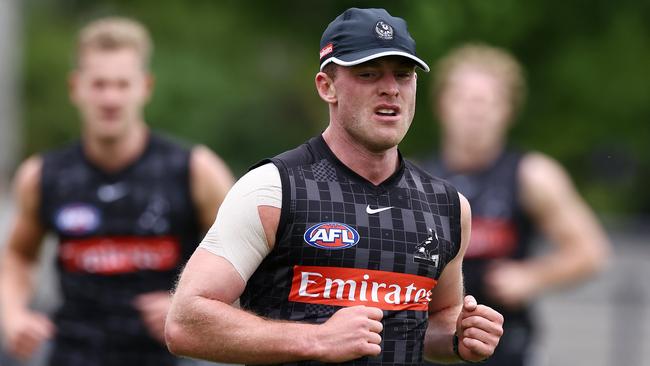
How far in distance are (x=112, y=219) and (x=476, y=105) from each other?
257cm

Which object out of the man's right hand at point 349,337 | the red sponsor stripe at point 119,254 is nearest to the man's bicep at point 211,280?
the man's right hand at point 349,337

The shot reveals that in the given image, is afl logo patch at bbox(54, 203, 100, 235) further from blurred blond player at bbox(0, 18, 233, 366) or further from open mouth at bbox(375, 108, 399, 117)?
open mouth at bbox(375, 108, 399, 117)

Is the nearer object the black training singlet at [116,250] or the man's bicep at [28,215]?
the black training singlet at [116,250]

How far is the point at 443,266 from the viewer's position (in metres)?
4.93

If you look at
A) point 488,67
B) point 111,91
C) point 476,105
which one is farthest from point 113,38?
point 488,67

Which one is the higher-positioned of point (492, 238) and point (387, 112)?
point (387, 112)

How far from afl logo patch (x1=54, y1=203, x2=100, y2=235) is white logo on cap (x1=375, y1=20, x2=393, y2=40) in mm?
3189

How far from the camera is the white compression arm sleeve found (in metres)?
4.52

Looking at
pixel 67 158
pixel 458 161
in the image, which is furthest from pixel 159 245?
pixel 458 161

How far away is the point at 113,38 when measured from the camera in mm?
7770

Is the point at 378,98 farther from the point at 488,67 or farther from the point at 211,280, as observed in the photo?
the point at 488,67

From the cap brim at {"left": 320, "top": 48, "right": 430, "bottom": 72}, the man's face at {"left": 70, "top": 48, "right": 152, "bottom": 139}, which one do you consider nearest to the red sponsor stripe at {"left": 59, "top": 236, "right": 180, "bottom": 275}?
the man's face at {"left": 70, "top": 48, "right": 152, "bottom": 139}

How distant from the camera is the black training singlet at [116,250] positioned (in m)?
7.42

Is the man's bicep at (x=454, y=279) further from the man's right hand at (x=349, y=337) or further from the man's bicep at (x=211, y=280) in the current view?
the man's bicep at (x=211, y=280)
